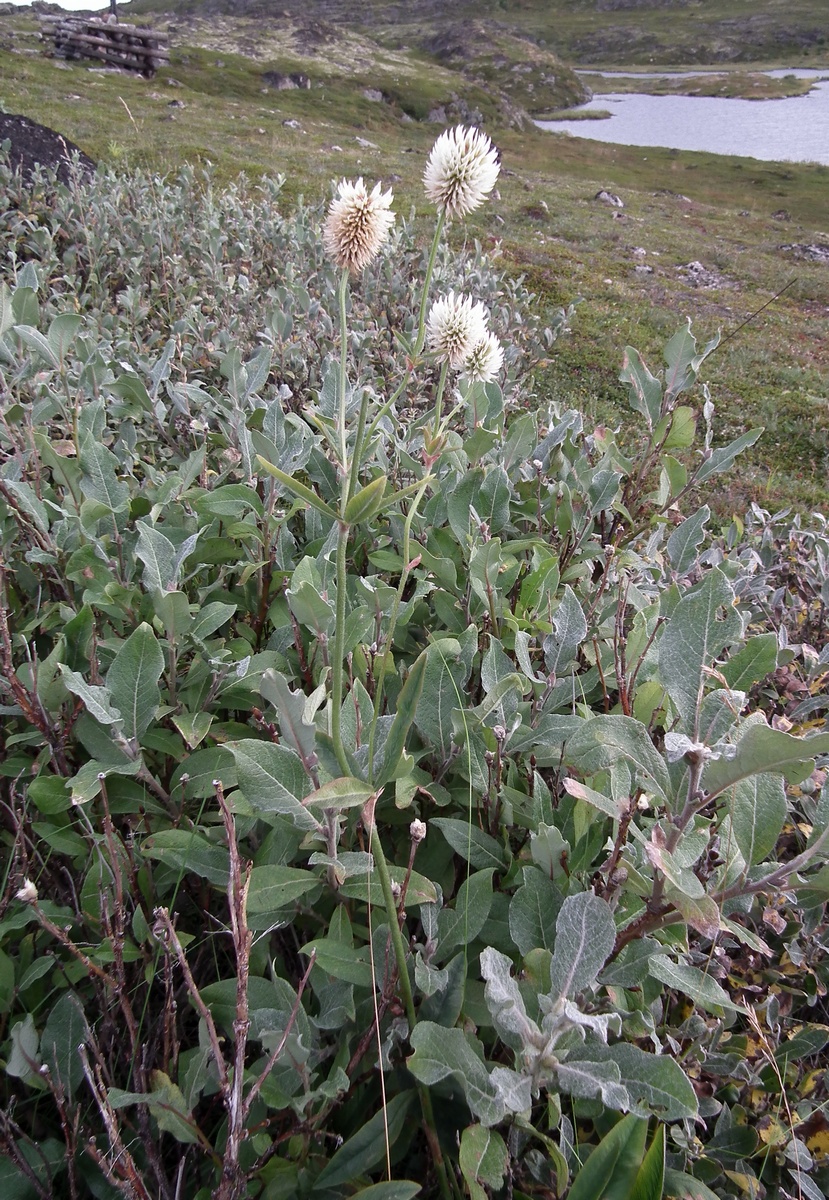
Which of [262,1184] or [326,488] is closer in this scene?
[262,1184]

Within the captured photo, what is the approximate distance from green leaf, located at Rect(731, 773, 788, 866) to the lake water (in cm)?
7929

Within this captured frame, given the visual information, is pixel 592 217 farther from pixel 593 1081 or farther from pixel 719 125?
pixel 719 125

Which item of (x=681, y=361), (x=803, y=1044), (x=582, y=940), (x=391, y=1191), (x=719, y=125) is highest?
(x=719, y=125)

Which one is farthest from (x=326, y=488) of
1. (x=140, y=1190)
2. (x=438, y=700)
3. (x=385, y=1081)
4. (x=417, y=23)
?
(x=417, y=23)

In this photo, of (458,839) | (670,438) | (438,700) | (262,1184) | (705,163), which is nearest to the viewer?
(262,1184)

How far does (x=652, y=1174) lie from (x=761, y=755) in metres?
0.59

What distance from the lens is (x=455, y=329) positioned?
2443 millimetres

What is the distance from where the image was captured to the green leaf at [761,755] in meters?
0.93

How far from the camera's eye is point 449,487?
2398 millimetres

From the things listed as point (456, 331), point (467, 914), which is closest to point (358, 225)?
point (456, 331)

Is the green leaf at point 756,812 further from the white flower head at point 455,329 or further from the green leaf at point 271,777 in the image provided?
the white flower head at point 455,329

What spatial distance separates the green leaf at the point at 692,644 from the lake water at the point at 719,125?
7923 centimetres

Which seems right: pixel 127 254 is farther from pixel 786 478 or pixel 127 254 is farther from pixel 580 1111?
pixel 786 478

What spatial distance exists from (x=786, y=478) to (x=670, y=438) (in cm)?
705
